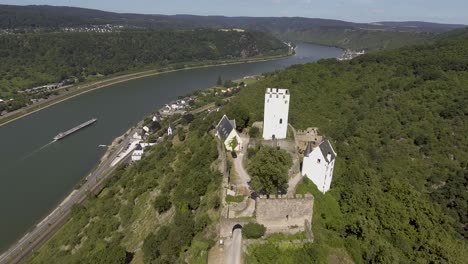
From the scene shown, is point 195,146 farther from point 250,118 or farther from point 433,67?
point 433,67

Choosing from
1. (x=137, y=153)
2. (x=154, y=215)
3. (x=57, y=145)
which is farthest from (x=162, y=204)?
(x=57, y=145)

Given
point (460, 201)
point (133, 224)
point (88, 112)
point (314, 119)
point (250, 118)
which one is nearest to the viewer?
point (133, 224)

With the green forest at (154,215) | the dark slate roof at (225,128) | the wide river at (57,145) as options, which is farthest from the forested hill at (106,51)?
the dark slate roof at (225,128)

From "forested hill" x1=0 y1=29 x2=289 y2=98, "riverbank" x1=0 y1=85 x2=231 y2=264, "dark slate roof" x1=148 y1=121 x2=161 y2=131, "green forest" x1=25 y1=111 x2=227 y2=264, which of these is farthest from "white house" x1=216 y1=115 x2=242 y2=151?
"forested hill" x1=0 y1=29 x2=289 y2=98

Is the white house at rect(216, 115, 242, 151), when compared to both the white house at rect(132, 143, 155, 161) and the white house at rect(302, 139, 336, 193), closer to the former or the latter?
the white house at rect(302, 139, 336, 193)

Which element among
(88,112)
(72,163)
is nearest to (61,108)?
(88,112)
